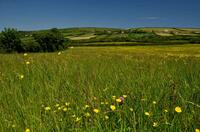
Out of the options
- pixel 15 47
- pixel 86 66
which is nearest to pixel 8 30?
pixel 15 47

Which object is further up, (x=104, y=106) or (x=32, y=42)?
(x=104, y=106)

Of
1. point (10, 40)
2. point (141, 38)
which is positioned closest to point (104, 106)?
point (10, 40)

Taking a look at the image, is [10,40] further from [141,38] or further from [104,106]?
[104,106]

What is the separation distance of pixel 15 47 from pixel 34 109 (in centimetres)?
7949

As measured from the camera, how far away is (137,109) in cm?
Answer: 300

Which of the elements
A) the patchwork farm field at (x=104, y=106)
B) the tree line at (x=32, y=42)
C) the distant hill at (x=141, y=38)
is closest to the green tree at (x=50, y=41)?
the tree line at (x=32, y=42)

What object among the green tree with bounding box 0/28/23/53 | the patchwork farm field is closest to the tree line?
the green tree with bounding box 0/28/23/53

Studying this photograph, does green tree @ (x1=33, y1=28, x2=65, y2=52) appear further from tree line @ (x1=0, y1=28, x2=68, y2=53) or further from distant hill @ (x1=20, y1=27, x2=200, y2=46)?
distant hill @ (x1=20, y1=27, x2=200, y2=46)

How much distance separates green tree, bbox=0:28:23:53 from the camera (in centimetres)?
7875

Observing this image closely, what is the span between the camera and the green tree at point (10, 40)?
78750 millimetres

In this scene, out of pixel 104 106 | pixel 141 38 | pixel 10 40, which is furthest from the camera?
pixel 141 38

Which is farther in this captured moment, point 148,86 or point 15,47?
point 15,47

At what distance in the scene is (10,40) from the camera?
3123 inches

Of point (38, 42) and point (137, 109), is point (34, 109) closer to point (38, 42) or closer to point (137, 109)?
point (137, 109)
